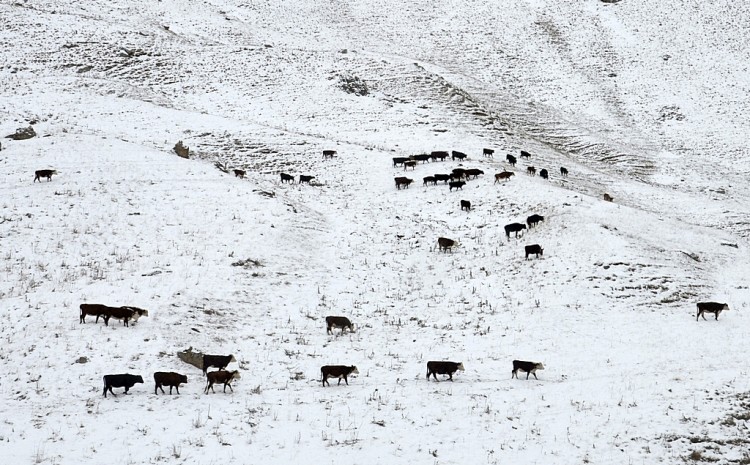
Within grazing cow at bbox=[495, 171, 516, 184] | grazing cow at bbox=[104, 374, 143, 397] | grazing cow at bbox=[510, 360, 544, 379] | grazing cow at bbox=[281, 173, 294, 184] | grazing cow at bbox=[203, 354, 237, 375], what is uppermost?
grazing cow at bbox=[495, 171, 516, 184]

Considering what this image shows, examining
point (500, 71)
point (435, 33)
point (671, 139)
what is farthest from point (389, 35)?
point (671, 139)

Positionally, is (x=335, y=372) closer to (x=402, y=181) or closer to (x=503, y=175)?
(x=402, y=181)

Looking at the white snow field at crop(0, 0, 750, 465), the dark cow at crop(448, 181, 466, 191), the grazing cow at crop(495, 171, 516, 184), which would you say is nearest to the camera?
the white snow field at crop(0, 0, 750, 465)

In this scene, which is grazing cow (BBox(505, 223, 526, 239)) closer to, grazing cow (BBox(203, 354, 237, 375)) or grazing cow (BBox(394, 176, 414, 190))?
grazing cow (BBox(394, 176, 414, 190))

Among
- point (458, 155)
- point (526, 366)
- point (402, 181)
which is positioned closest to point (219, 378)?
point (526, 366)

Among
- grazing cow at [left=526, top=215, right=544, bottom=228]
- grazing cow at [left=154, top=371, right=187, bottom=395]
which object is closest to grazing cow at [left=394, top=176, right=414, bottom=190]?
grazing cow at [left=526, top=215, right=544, bottom=228]

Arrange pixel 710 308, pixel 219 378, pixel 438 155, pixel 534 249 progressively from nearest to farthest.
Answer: pixel 219 378
pixel 710 308
pixel 534 249
pixel 438 155

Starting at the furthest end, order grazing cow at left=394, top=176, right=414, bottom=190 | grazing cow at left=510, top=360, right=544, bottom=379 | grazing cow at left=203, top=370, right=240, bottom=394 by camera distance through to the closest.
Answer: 1. grazing cow at left=394, top=176, right=414, bottom=190
2. grazing cow at left=510, top=360, right=544, bottom=379
3. grazing cow at left=203, top=370, right=240, bottom=394
